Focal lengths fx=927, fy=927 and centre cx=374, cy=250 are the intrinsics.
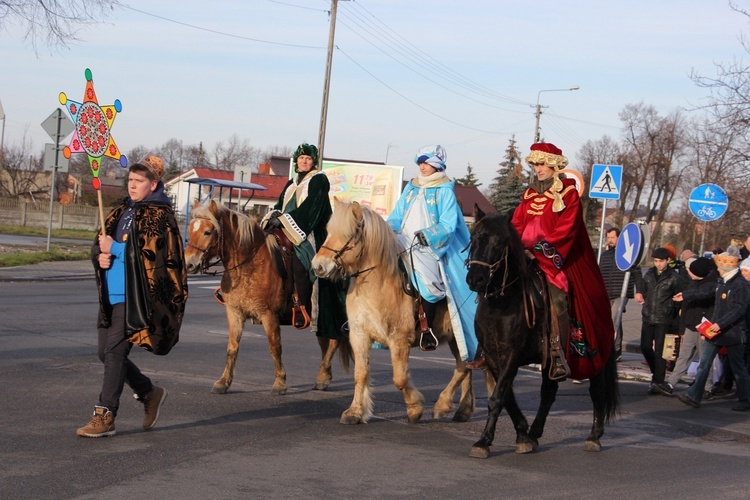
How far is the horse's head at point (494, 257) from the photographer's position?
6922mm

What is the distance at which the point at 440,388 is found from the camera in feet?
36.1

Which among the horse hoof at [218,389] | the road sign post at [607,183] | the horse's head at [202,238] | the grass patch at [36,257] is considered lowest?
the grass patch at [36,257]

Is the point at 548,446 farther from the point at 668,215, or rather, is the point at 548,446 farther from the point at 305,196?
the point at 668,215

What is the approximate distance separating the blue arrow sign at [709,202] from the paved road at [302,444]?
196 inches

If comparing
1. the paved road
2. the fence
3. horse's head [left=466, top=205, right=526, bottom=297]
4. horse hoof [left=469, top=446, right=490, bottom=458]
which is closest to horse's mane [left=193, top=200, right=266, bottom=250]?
the paved road

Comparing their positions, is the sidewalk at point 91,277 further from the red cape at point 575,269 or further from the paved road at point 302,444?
the red cape at point 575,269

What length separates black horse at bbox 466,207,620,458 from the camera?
702 centimetres

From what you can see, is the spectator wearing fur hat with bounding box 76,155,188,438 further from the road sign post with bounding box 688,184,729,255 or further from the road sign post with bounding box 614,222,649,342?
the road sign post with bounding box 688,184,729,255

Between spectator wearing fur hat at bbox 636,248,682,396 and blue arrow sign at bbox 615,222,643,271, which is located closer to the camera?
spectator wearing fur hat at bbox 636,248,682,396

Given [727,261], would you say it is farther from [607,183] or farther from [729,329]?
[607,183]

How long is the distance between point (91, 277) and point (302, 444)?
57.5ft

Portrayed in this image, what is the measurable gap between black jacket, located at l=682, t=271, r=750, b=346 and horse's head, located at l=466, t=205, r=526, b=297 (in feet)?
16.4

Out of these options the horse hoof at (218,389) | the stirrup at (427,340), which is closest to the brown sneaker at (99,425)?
the horse hoof at (218,389)

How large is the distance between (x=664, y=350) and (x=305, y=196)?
18.4 feet
